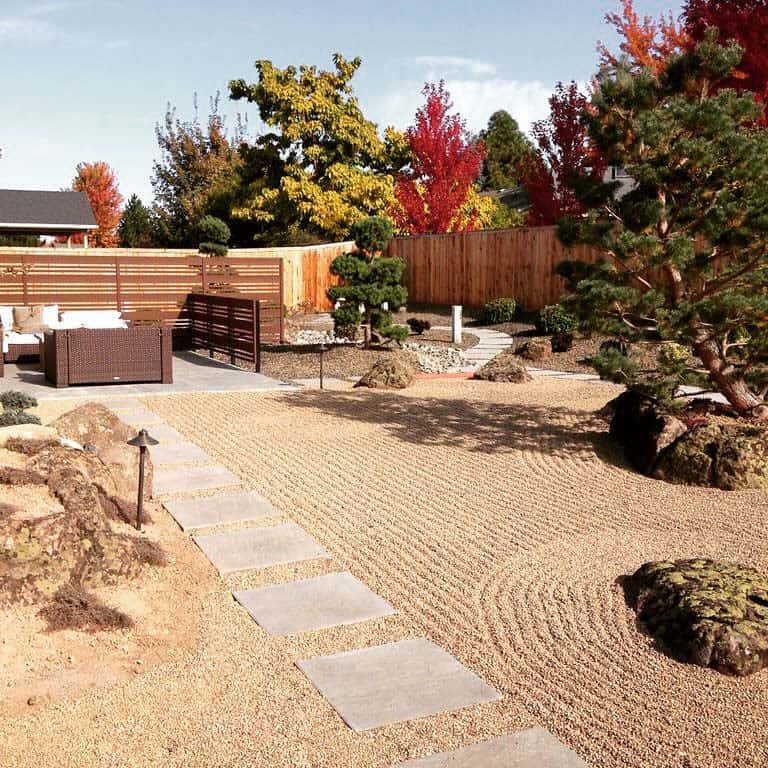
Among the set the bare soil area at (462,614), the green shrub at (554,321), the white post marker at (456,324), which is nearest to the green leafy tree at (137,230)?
the white post marker at (456,324)

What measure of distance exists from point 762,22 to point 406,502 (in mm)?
14796

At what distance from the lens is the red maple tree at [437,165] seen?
27.9 m

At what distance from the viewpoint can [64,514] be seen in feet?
15.8

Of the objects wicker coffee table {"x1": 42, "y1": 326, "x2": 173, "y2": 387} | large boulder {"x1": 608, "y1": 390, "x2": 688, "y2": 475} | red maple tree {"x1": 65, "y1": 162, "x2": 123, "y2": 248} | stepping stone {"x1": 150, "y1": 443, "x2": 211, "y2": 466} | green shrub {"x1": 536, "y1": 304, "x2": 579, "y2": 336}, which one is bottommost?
stepping stone {"x1": 150, "y1": 443, "x2": 211, "y2": 466}

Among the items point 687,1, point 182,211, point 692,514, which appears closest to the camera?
point 692,514

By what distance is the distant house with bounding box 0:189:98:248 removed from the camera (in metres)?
29.0

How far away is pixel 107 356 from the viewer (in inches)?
471

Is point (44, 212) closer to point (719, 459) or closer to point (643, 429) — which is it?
point (643, 429)

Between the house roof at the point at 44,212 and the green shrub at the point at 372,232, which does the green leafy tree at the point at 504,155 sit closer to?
the house roof at the point at 44,212

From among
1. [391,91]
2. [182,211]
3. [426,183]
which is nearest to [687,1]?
[391,91]

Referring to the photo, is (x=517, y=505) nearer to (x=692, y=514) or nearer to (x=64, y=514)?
(x=692, y=514)

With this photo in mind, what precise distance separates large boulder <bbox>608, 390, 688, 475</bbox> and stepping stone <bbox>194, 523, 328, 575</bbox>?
3.58 metres

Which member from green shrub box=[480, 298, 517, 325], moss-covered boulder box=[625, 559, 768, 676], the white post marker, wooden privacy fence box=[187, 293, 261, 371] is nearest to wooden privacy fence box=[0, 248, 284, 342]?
wooden privacy fence box=[187, 293, 261, 371]

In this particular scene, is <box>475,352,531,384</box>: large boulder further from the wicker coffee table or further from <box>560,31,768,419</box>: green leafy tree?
the wicker coffee table
